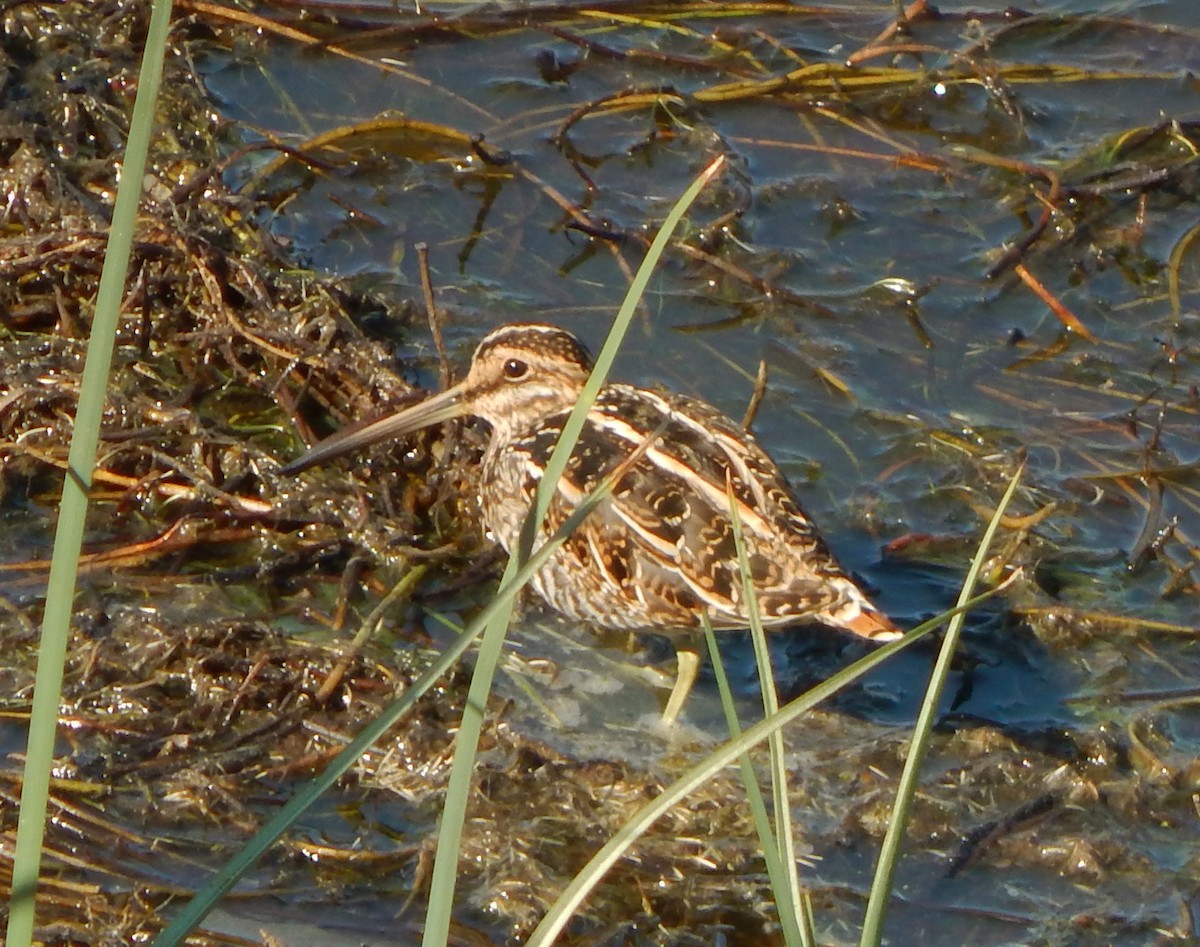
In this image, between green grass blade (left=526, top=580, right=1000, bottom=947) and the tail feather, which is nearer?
green grass blade (left=526, top=580, right=1000, bottom=947)

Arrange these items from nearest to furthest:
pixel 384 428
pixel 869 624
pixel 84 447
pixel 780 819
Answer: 1. pixel 84 447
2. pixel 780 819
3. pixel 869 624
4. pixel 384 428

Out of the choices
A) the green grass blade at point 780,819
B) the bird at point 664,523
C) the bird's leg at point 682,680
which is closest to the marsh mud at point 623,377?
the bird's leg at point 682,680

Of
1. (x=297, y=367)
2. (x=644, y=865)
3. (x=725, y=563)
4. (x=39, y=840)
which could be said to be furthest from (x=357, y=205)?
(x=39, y=840)

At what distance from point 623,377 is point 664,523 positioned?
1.27 metres

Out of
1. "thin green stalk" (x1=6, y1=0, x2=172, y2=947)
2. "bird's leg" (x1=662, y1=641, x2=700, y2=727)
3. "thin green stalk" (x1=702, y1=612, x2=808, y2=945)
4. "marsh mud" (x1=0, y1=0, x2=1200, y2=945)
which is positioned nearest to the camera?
"thin green stalk" (x1=6, y1=0, x2=172, y2=947)

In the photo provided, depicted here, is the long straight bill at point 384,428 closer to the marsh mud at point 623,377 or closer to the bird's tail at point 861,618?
the marsh mud at point 623,377

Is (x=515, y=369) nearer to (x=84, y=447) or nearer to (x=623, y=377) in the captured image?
(x=623, y=377)

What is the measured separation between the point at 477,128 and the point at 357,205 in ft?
1.81

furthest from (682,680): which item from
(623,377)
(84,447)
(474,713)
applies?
→ (84,447)

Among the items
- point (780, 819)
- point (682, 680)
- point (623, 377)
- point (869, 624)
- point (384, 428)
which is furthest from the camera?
point (623, 377)

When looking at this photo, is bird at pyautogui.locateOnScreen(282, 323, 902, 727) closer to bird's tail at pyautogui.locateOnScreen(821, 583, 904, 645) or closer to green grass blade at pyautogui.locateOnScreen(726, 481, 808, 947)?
bird's tail at pyautogui.locateOnScreen(821, 583, 904, 645)

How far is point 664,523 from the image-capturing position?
12.0 feet

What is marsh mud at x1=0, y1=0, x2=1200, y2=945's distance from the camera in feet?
11.4

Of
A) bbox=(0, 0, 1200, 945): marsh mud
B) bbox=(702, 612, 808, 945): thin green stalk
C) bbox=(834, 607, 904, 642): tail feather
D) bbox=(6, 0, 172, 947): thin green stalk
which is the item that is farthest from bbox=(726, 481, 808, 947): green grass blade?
bbox=(834, 607, 904, 642): tail feather
